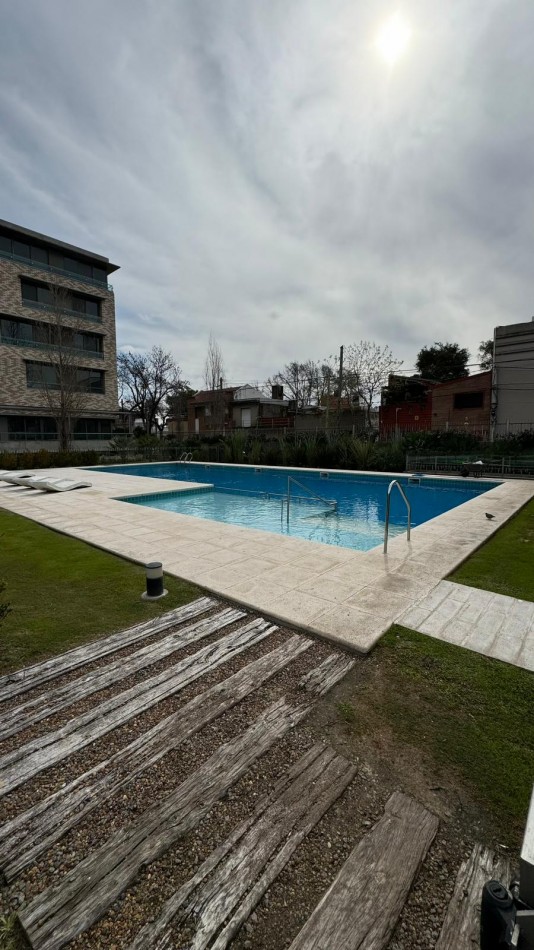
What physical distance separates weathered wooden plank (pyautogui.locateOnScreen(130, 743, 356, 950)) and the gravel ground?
36 mm

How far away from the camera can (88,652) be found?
3.09 m

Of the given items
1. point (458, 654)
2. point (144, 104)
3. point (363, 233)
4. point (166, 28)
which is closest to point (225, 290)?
point (363, 233)

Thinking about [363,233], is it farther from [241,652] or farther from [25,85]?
[241,652]

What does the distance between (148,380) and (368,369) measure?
73.1ft

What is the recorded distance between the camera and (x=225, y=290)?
20594 millimetres

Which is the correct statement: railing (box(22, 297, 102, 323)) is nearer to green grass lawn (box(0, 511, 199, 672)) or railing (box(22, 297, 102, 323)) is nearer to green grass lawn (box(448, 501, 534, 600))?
green grass lawn (box(0, 511, 199, 672))

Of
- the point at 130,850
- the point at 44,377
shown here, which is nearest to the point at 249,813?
the point at 130,850

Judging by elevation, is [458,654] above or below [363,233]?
below

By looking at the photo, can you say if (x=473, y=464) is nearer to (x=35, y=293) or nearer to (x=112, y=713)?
(x=112, y=713)

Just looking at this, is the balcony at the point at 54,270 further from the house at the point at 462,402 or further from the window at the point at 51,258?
the house at the point at 462,402

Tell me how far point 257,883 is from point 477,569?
13.8ft

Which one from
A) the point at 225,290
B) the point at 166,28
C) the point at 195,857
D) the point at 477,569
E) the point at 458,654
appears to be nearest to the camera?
the point at 195,857

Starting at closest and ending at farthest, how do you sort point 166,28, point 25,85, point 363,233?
point 166,28 → point 25,85 → point 363,233

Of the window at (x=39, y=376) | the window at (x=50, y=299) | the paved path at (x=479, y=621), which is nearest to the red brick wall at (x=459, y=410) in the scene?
the paved path at (x=479, y=621)
